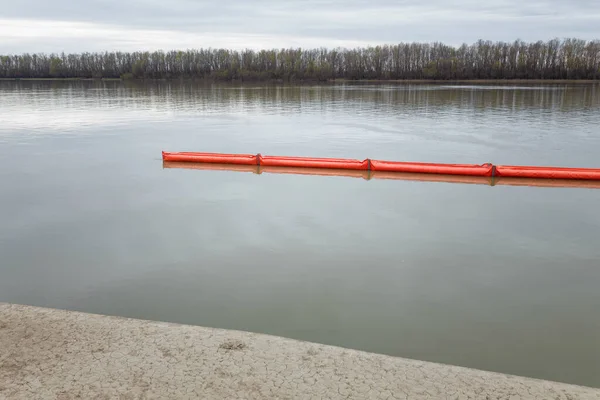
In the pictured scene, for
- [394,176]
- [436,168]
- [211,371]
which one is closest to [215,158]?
[394,176]

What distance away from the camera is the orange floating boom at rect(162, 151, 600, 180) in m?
16.5

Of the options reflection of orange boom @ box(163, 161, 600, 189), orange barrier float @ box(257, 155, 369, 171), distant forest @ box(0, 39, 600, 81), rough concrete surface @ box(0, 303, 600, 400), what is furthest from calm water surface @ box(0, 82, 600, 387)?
distant forest @ box(0, 39, 600, 81)

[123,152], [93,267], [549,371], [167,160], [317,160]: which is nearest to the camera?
[549,371]

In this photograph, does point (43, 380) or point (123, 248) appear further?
point (123, 248)

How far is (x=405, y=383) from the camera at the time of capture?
5348 millimetres

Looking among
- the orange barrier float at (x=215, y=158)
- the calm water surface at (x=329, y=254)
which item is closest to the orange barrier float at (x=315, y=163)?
the orange barrier float at (x=215, y=158)

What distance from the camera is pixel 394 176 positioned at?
17156 millimetres

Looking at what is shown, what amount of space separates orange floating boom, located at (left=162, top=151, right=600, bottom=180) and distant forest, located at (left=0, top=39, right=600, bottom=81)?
10337 centimetres

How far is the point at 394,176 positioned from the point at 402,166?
1.83 ft

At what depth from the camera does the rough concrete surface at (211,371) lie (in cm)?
518

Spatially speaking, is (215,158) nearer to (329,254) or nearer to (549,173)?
(329,254)

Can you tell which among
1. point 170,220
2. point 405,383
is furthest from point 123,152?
point 405,383

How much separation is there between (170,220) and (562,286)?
28.1 feet

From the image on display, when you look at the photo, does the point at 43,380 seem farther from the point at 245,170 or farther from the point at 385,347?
the point at 245,170
